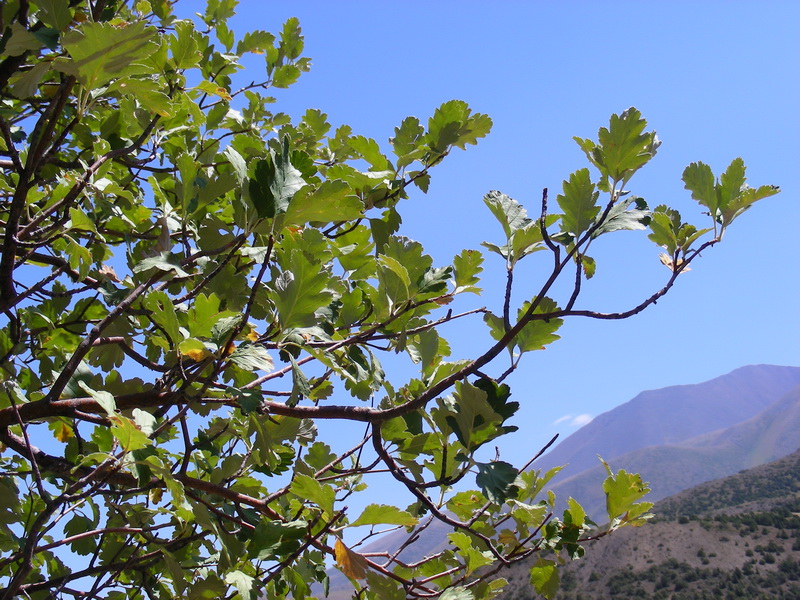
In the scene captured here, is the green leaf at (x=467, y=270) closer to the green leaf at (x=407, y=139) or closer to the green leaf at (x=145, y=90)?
the green leaf at (x=407, y=139)

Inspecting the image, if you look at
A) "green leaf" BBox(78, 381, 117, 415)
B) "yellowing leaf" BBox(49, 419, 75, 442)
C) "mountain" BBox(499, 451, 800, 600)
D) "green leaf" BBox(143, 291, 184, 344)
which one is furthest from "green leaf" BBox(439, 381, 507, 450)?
"mountain" BBox(499, 451, 800, 600)

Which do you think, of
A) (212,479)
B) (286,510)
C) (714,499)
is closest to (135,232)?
(212,479)

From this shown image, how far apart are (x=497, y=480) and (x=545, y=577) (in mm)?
959

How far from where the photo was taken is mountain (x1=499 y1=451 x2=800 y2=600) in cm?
6400

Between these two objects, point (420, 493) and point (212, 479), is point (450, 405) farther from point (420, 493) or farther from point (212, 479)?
point (212, 479)

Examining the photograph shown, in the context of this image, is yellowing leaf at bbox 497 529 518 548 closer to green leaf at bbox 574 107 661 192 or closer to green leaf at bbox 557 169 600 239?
green leaf at bbox 557 169 600 239

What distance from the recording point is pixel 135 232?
10.1 ft

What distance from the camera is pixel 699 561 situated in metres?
70.0

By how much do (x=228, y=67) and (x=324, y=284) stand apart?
2450 mm

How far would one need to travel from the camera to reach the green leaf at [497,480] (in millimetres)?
1956

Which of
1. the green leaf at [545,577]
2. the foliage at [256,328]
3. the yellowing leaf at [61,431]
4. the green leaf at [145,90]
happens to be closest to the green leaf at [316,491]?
the foliage at [256,328]

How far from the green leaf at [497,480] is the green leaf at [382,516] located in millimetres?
341

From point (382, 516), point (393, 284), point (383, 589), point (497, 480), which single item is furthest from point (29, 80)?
point (383, 589)

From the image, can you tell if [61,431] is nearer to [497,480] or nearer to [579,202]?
[497,480]
